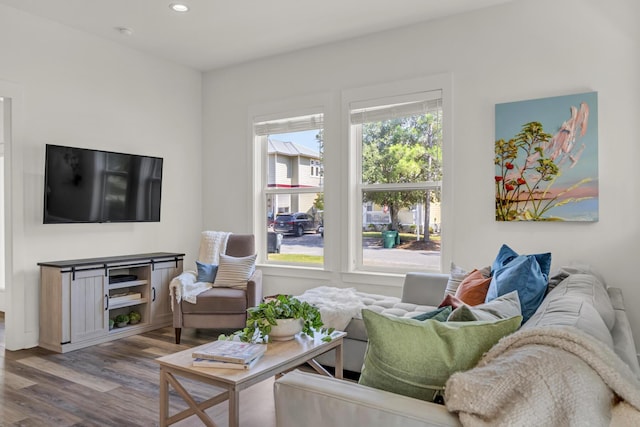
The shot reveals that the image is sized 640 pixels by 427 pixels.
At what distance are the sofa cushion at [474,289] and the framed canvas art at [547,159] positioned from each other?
40.6 inches

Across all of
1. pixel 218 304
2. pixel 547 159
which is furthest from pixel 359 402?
pixel 218 304

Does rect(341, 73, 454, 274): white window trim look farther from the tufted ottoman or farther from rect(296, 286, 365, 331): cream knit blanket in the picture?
rect(296, 286, 365, 331): cream knit blanket

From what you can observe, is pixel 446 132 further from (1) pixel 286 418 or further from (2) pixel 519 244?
(1) pixel 286 418

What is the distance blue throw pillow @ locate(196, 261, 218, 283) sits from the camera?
4.44 m

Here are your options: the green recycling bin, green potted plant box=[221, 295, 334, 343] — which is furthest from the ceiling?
green potted plant box=[221, 295, 334, 343]

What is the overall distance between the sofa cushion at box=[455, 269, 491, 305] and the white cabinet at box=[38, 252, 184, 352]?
3070 mm

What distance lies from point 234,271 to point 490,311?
308cm

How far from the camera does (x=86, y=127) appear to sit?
14.5 feet

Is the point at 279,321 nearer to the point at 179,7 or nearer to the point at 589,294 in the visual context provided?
the point at 589,294

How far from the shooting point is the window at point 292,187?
4.82 metres

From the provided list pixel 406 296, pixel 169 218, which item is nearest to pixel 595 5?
pixel 406 296

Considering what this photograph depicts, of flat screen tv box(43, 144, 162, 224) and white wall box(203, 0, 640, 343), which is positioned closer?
white wall box(203, 0, 640, 343)

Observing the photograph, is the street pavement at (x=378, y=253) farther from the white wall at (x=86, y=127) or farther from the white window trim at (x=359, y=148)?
the white wall at (x=86, y=127)

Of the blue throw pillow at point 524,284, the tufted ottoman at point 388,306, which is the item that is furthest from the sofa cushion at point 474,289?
the tufted ottoman at point 388,306
